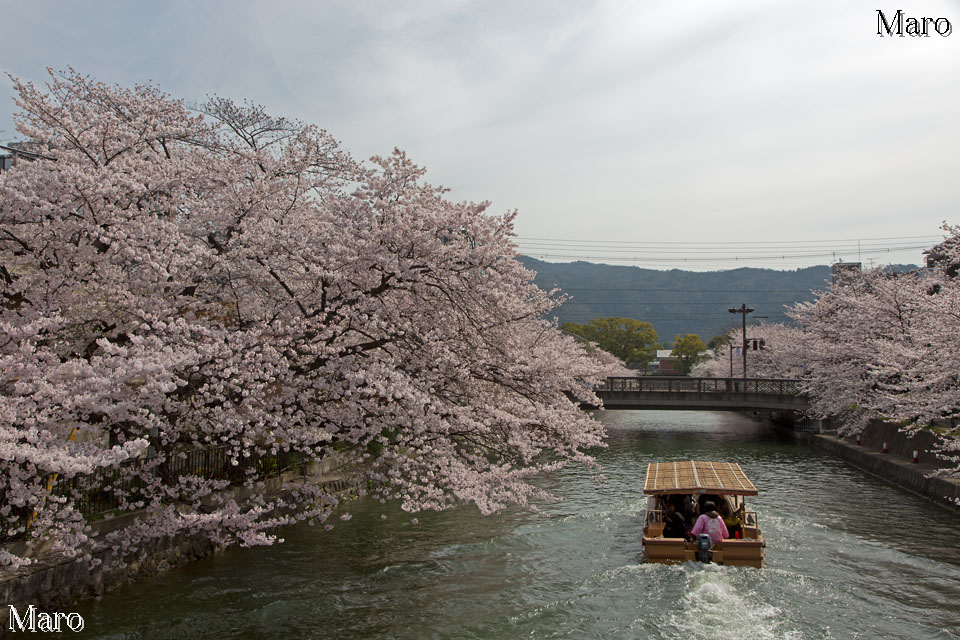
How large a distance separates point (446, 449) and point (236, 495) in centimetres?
720

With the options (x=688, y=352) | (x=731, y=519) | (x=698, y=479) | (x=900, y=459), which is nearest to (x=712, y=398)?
(x=900, y=459)

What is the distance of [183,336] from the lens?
42.1ft

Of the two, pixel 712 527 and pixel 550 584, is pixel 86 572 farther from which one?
pixel 712 527

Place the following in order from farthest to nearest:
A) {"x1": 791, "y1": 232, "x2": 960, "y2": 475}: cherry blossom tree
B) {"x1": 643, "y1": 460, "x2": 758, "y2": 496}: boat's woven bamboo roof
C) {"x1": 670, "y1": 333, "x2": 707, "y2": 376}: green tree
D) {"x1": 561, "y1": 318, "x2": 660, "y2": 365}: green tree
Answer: {"x1": 670, "y1": 333, "x2": 707, "y2": 376}: green tree < {"x1": 561, "y1": 318, "x2": 660, "y2": 365}: green tree < {"x1": 791, "y1": 232, "x2": 960, "y2": 475}: cherry blossom tree < {"x1": 643, "y1": 460, "x2": 758, "y2": 496}: boat's woven bamboo roof

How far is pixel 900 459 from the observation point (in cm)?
3055

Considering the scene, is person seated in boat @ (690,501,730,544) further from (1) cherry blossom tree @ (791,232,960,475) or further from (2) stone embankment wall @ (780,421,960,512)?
(2) stone embankment wall @ (780,421,960,512)

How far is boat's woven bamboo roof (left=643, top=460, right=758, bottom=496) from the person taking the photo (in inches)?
712

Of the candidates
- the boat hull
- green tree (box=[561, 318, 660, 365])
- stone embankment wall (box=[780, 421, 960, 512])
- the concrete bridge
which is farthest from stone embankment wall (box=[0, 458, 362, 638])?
green tree (box=[561, 318, 660, 365])

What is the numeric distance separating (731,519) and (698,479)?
4.94 ft

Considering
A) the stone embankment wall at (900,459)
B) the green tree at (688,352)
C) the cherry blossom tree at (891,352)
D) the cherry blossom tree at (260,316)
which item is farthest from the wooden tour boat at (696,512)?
the green tree at (688,352)

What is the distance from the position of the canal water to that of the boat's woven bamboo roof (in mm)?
1742

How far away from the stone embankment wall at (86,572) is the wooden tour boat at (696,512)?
35.6 feet

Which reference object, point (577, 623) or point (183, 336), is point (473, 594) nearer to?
point (577, 623)

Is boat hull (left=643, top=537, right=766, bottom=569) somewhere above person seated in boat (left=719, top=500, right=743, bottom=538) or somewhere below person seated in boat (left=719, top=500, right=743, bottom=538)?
below
